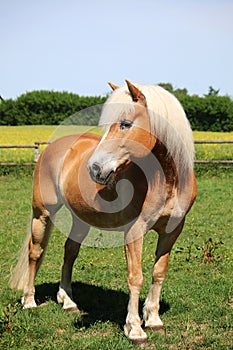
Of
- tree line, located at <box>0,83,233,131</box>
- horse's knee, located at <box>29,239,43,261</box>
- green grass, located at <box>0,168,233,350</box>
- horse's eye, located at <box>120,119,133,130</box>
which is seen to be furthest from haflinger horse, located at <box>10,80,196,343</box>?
tree line, located at <box>0,83,233,131</box>

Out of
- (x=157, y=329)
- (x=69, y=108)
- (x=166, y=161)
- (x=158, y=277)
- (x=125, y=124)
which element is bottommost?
(x=69, y=108)

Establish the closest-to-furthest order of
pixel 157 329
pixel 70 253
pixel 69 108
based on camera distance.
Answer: pixel 157 329 → pixel 70 253 → pixel 69 108

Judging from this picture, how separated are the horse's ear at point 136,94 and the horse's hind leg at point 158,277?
1277 mm

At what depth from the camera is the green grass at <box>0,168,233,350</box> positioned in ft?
13.2

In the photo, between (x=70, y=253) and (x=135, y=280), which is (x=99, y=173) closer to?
(x=135, y=280)

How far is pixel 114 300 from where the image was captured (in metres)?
5.12

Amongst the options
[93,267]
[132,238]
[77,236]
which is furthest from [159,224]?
[93,267]

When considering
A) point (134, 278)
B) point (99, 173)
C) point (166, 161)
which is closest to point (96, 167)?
point (99, 173)

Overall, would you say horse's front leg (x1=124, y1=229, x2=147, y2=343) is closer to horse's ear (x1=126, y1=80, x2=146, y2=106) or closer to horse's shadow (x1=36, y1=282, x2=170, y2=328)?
horse's shadow (x1=36, y1=282, x2=170, y2=328)

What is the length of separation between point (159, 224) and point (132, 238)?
0.31m

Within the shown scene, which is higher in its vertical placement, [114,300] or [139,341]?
→ [139,341]

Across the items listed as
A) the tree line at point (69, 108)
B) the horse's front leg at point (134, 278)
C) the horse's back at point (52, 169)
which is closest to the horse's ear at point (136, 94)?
the horse's front leg at point (134, 278)

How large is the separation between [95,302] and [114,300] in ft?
0.65

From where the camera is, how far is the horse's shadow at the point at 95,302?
15.2 feet
